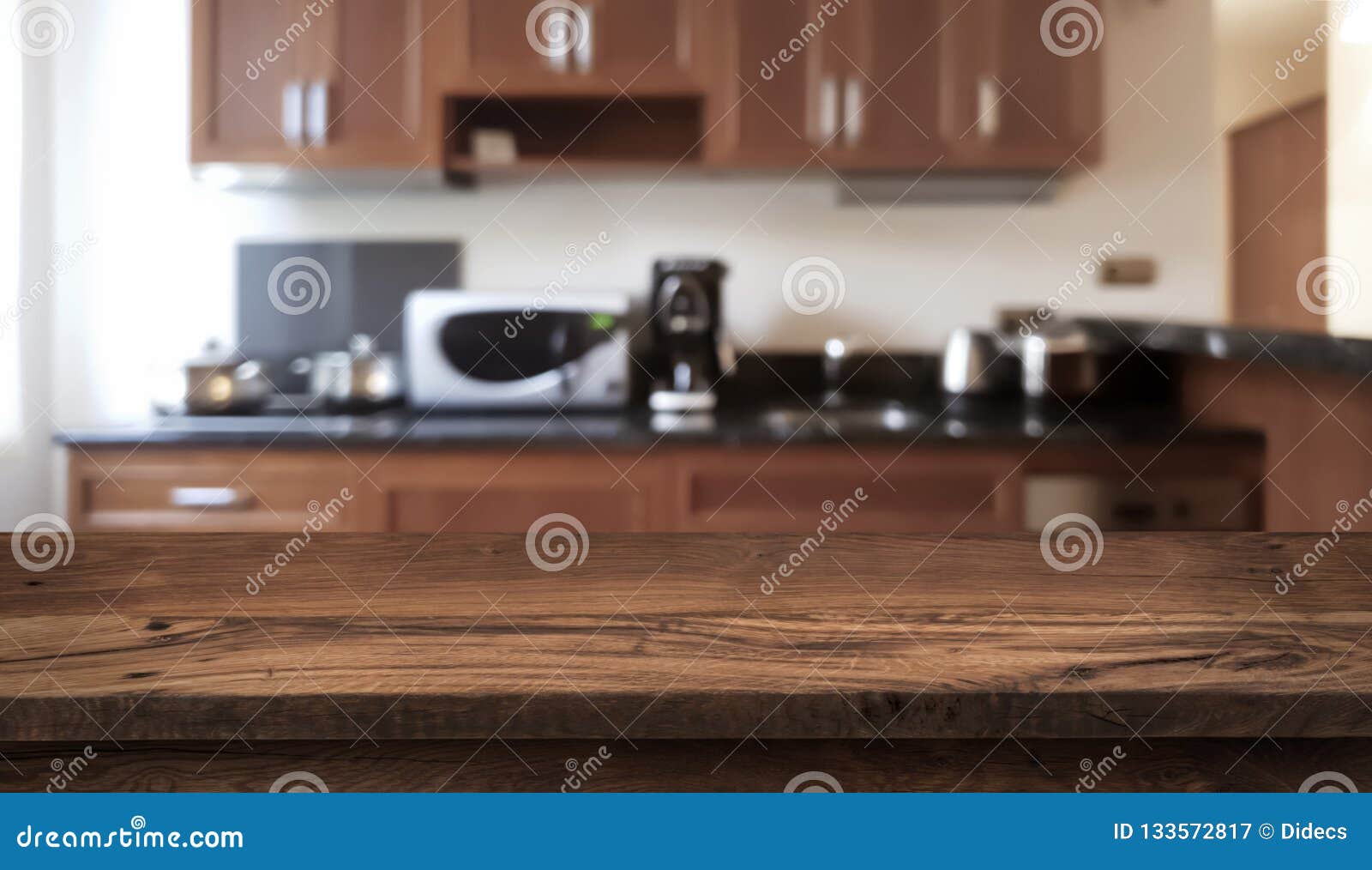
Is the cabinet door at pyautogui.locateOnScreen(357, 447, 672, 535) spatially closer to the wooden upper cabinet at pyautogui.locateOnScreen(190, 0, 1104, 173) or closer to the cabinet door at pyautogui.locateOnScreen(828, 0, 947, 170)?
the wooden upper cabinet at pyautogui.locateOnScreen(190, 0, 1104, 173)

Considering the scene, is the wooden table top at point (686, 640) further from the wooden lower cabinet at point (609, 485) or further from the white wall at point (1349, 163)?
the white wall at point (1349, 163)

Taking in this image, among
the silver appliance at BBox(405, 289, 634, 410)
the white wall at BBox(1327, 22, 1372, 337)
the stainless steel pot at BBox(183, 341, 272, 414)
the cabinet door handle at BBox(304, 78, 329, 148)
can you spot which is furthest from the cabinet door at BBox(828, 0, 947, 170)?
the stainless steel pot at BBox(183, 341, 272, 414)

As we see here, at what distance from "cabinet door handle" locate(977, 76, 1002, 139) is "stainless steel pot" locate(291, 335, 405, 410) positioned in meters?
1.22

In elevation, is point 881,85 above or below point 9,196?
above

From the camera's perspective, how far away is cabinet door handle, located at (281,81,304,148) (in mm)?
1947

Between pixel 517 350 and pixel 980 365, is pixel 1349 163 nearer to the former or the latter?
pixel 980 365

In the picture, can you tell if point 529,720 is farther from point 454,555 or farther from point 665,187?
point 665,187

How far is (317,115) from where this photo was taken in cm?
196

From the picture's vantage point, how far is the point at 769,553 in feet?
3.10

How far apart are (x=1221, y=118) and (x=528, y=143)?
134 cm

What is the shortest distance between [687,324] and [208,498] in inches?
36.8

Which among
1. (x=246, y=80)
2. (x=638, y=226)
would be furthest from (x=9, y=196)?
(x=638, y=226)

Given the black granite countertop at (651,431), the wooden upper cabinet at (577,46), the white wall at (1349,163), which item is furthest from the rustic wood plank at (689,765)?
the white wall at (1349,163)

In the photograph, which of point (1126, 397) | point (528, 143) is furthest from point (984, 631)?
point (528, 143)
